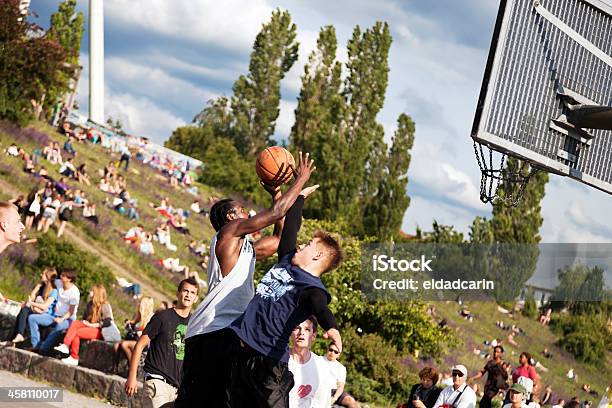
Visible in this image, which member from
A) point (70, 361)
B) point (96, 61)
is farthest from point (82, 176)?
point (96, 61)

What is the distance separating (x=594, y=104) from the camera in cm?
840

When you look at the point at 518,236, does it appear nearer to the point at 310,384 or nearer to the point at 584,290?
the point at 584,290

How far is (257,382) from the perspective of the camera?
6.15 meters

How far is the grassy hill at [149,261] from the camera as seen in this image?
29438 millimetres

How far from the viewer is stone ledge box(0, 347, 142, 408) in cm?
1305

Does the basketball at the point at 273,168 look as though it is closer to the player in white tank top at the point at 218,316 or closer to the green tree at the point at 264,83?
the player in white tank top at the point at 218,316

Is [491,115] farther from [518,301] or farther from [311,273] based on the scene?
[518,301]

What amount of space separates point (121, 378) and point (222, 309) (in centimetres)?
729

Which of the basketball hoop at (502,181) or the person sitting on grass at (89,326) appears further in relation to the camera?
the person sitting on grass at (89,326)

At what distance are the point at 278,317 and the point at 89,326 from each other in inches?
352

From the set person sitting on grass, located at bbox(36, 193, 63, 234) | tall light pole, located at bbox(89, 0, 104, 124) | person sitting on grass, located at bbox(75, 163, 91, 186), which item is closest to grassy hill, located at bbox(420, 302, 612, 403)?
person sitting on grass, located at bbox(36, 193, 63, 234)

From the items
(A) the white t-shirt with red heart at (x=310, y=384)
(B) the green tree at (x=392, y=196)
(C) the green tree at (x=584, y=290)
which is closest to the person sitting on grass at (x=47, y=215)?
(A) the white t-shirt with red heart at (x=310, y=384)

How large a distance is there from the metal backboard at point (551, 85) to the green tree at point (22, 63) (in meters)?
33.5

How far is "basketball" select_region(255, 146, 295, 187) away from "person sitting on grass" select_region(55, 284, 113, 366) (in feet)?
26.8
